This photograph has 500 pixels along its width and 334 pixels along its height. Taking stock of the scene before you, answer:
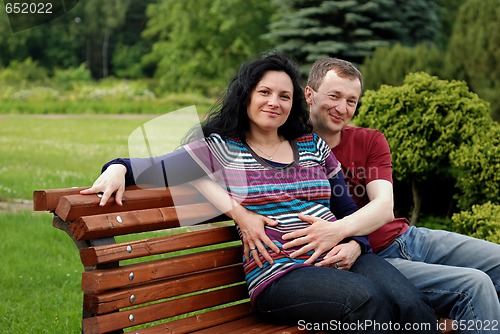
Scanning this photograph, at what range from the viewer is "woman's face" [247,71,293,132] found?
10.4 feet

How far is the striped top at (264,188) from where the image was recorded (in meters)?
3.04

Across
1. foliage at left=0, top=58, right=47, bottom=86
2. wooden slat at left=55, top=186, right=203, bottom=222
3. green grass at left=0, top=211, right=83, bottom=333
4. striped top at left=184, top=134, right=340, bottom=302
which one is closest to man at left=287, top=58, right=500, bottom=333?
striped top at left=184, top=134, right=340, bottom=302

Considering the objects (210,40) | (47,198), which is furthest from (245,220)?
(210,40)

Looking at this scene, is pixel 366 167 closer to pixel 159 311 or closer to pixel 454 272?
pixel 454 272

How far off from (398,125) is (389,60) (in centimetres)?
900

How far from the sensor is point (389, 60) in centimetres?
1491

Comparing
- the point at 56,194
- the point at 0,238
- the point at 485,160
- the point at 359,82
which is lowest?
the point at 0,238

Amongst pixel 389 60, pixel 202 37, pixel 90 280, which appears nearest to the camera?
pixel 90 280

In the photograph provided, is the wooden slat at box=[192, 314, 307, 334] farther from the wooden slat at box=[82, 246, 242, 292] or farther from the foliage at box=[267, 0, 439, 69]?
the foliage at box=[267, 0, 439, 69]

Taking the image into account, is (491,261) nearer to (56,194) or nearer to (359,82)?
(359,82)

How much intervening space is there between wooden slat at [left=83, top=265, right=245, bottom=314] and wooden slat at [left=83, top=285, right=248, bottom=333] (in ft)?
0.09

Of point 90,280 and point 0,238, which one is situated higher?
point 90,280

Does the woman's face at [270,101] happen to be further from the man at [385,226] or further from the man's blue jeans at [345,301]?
the man's blue jeans at [345,301]

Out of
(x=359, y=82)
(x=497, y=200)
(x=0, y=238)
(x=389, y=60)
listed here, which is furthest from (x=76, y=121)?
(x=359, y=82)
